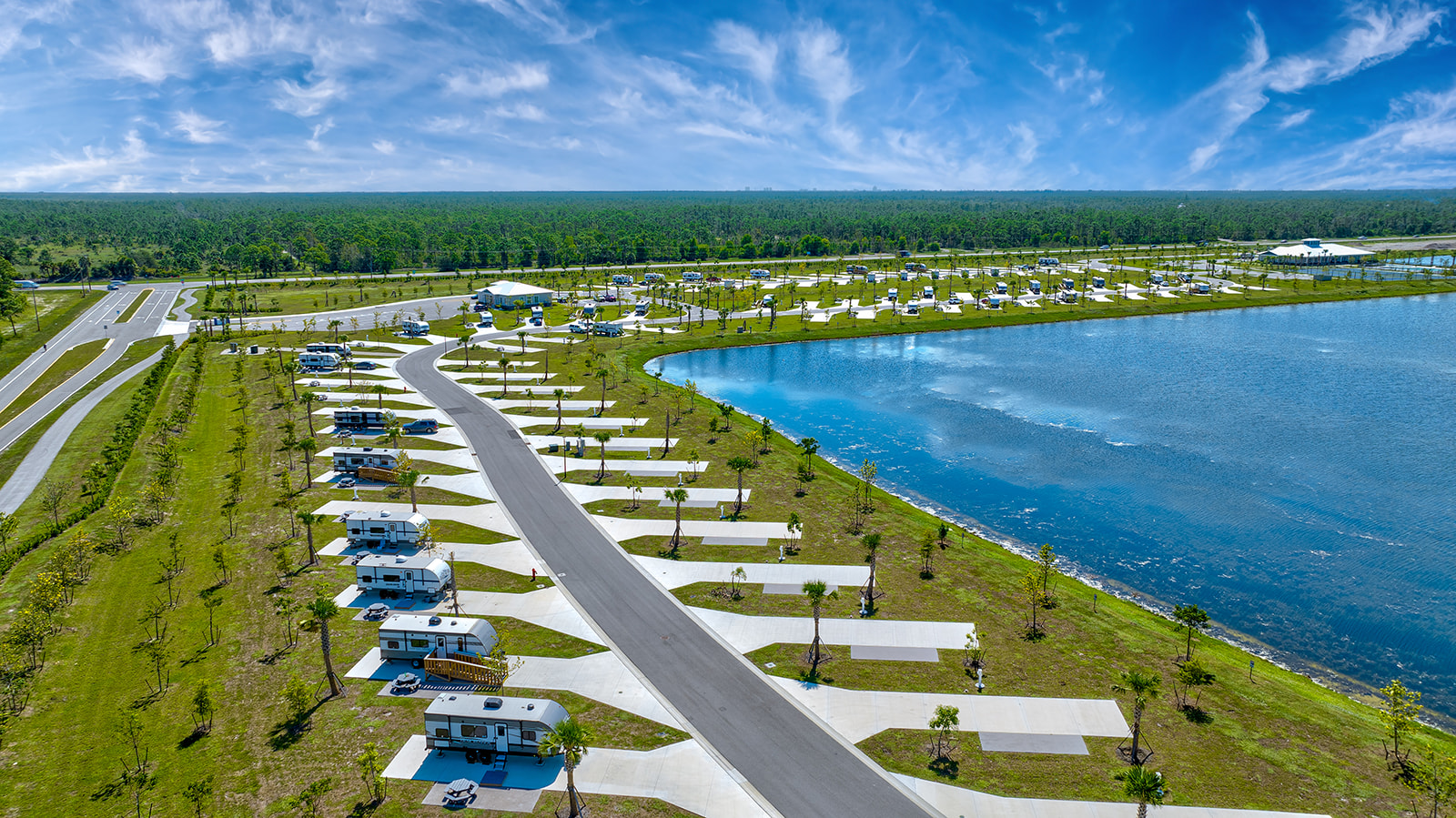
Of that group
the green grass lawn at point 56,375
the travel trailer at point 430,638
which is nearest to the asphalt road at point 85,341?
the green grass lawn at point 56,375

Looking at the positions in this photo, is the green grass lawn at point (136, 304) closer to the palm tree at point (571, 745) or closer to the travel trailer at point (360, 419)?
the travel trailer at point (360, 419)

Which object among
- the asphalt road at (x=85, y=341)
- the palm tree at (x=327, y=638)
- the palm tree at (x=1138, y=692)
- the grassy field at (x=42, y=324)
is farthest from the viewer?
the grassy field at (x=42, y=324)

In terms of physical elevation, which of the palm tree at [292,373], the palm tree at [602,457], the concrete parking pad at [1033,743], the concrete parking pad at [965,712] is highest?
the palm tree at [292,373]

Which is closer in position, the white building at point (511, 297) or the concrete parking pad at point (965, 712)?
the concrete parking pad at point (965, 712)

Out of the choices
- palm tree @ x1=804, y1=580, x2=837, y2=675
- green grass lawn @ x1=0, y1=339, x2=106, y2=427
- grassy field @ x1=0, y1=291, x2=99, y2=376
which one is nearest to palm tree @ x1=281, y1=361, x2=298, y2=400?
green grass lawn @ x1=0, y1=339, x2=106, y2=427

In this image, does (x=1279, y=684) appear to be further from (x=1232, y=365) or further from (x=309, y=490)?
(x=1232, y=365)

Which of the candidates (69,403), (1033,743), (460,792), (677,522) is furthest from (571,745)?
(69,403)

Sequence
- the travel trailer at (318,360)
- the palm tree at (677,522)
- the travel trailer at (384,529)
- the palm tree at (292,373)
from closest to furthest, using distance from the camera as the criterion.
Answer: the travel trailer at (384,529) → the palm tree at (677,522) → the palm tree at (292,373) → the travel trailer at (318,360)

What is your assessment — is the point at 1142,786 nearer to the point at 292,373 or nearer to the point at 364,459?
the point at 364,459

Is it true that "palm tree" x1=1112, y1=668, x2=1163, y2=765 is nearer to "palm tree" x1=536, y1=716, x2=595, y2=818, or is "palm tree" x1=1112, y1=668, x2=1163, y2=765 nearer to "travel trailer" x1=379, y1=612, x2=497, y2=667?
"palm tree" x1=536, y1=716, x2=595, y2=818
